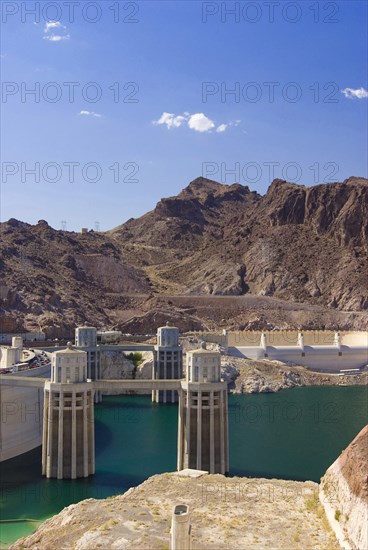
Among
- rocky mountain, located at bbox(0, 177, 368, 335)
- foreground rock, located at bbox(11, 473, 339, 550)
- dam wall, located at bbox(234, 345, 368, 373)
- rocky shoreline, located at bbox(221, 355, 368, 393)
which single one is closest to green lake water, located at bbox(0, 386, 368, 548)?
rocky shoreline, located at bbox(221, 355, 368, 393)

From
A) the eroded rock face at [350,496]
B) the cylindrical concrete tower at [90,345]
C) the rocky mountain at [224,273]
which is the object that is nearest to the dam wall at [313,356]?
the rocky mountain at [224,273]

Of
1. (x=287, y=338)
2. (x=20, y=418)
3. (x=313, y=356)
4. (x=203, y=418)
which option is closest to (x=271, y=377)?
(x=313, y=356)

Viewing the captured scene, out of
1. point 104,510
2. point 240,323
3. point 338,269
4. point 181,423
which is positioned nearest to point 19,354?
point 181,423

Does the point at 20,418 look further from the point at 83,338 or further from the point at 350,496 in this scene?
the point at 350,496

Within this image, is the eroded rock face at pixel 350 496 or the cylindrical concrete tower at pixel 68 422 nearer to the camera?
Answer: the eroded rock face at pixel 350 496

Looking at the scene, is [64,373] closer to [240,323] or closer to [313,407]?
[313,407]

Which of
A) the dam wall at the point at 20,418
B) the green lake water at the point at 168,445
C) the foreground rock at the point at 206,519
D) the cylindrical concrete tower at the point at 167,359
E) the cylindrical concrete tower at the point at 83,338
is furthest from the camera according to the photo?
the cylindrical concrete tower at the point at 167,359

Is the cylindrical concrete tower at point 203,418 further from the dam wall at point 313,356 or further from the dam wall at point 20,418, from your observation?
the dam wall at point 313,356

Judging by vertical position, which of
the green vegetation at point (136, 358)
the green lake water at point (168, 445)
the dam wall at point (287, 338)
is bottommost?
the green lake water at point (168, 445)
